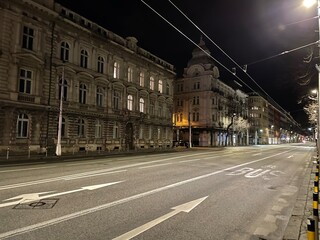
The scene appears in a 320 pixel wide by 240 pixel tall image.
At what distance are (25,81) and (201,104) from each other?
151ft

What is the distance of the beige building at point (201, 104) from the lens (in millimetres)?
65750

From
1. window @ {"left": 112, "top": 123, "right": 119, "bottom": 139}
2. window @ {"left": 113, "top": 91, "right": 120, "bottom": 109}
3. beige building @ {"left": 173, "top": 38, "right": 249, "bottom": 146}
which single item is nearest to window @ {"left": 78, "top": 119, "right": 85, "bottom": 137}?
window @ {"left": 112, "top": 123, "right": 119, "bottom": 139}

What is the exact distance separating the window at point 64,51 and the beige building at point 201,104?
123 feet

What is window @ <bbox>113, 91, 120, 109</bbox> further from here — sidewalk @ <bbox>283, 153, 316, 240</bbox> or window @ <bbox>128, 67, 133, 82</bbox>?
sidewalk @ <bbox>283, 153, 316, 240</bbox>

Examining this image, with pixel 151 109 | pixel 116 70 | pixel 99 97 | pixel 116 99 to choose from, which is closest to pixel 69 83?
pixel 99 97

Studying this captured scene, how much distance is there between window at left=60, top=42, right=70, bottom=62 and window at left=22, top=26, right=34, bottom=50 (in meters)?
3.54

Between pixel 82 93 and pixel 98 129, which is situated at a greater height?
pixel 82 93

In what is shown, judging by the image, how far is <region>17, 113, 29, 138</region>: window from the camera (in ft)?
84.5

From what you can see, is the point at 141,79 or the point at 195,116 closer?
the point at 141,79

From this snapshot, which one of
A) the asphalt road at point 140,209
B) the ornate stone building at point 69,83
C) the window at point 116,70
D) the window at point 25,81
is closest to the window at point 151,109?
the ornate stone building at point 69,83

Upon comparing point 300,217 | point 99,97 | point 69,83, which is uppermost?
point 69,83

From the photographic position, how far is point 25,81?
87.4ft

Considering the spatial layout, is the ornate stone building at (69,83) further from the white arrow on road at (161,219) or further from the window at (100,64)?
the white arrow on road at (161,219)

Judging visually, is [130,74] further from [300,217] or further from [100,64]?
[300,217]
